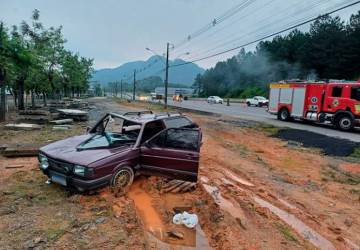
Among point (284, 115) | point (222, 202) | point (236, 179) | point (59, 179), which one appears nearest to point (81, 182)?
point (59, 179)

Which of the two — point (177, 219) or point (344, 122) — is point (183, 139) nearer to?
point (177, 219)

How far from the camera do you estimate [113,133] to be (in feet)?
22.7

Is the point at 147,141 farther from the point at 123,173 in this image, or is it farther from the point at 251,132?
the point at 251,132

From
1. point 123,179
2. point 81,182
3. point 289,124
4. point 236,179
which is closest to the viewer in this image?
point 81,182

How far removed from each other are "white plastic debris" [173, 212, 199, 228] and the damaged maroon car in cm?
104

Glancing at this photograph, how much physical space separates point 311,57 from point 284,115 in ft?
125

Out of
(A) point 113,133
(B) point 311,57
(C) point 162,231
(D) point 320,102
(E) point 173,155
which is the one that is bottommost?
(C) point 162,231

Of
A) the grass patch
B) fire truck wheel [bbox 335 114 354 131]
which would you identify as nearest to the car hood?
the grass patch

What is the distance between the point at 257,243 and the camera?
14.6ft

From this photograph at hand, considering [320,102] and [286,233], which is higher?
[320,102]

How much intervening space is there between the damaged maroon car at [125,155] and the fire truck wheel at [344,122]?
47.3 ft

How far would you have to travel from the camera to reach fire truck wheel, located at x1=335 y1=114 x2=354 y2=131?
1755 cm

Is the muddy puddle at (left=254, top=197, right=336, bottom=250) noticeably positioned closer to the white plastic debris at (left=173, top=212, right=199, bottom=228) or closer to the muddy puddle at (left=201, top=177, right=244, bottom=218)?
the muddy puddle at (left=201, top=177, right=244, bottom=218)

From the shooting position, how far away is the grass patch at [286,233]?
4.70m
